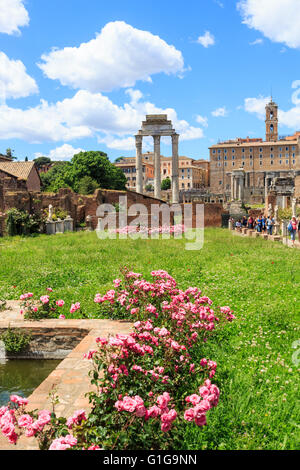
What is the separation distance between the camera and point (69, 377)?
13.2 ft

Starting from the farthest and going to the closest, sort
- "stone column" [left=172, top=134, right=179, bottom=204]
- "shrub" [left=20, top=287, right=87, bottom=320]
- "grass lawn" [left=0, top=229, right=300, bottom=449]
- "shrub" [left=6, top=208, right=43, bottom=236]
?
"stone column" [left=172, top=134, right=179, bottom=204] < "shrub" [left=6, top=208, right=43, bottom=236] < "shrub" [left=20, top=287, right=87, bottom=320] < "grass lawn" [left=0, top=229, right=300, bottom=449]

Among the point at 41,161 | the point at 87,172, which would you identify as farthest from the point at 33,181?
the point at 41,161

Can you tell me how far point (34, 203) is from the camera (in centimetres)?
2439

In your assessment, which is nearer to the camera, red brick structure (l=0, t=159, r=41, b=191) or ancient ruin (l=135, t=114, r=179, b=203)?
red brick structure (l=0, t=159, r=41, b=191)

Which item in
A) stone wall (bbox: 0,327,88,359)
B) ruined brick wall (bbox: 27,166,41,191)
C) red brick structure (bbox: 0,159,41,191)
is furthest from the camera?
ruined brick wall (bbox: 27,166,41,191)

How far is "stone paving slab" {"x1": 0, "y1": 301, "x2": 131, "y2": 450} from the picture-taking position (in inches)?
131

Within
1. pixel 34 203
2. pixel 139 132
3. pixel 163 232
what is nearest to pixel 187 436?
pixel 163 232

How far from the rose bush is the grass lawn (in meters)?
0.31

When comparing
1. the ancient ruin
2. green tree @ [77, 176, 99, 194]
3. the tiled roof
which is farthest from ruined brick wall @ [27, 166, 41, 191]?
the ancient ruin

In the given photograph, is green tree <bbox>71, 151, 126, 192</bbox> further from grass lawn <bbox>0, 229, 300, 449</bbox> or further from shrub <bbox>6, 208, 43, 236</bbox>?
grass lawn <bbox>0, 229, 300, 449</bbox>

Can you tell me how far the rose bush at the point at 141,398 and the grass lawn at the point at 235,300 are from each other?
315mm

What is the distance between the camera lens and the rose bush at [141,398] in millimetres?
2650

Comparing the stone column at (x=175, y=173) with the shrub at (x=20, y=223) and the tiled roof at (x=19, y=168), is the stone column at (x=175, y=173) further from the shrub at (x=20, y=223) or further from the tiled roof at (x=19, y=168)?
the shrub at (x=20, y=223)

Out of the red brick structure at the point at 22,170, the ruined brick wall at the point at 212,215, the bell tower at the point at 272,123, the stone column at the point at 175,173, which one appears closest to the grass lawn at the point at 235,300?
the ruined brick wall at the point at 212,215
